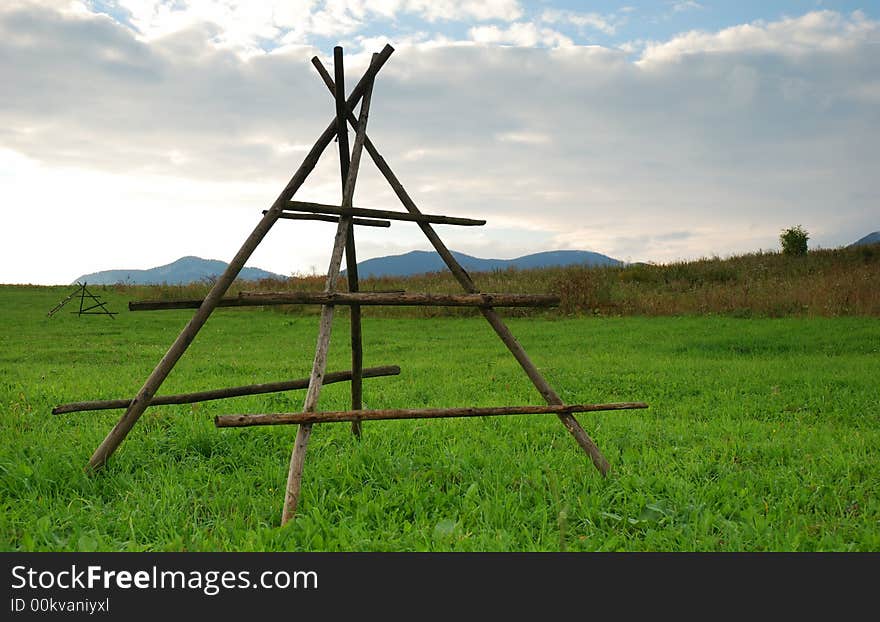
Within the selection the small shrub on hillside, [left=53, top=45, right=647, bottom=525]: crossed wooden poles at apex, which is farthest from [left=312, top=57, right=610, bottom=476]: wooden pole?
the small shrub on hillside

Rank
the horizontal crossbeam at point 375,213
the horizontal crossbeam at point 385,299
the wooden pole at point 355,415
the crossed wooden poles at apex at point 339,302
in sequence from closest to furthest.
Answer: the wooden pole at point 355,415, the crossed wooden poles at apex at point 339,302, the horizontal crossbeam at point 385,299, the horizontal crossbeam at point 375,213

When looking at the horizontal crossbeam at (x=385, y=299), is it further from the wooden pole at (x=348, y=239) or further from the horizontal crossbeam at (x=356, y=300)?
the wooden pole at (x=348, y=239)

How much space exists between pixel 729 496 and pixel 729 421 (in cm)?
337

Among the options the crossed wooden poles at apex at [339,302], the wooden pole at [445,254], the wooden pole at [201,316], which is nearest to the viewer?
the crossed wooden poles at apex at [339,302]

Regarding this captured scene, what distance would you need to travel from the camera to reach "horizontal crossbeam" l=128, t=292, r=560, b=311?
5387mm

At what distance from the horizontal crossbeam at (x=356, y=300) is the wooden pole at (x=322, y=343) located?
16cm

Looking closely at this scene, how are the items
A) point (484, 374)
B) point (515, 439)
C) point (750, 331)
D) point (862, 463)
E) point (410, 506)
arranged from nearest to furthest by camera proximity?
point (410, 506) → point (862, 463) → point (515, 439) → point (484, 374) → point (750, 331)

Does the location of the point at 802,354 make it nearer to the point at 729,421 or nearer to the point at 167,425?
the point at 729,421

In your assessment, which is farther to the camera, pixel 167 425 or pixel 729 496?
pixel 167 425

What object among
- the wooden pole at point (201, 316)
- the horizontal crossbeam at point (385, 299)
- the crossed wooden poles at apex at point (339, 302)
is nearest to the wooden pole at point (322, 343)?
the crossed wooden poles at apex at point (339, 302)

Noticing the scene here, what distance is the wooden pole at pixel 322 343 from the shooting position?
493 cm

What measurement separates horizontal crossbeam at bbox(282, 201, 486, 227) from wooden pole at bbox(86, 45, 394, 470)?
15 cm
